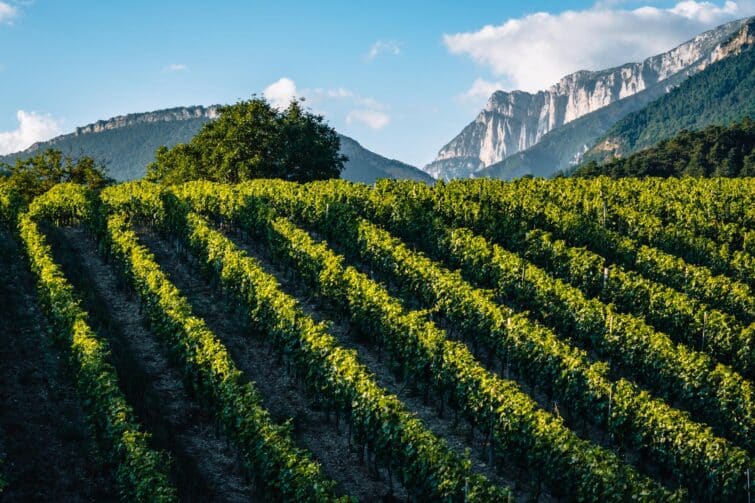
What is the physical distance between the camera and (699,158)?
8744 cm

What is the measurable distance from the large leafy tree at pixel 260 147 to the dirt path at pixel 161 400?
2864 cm

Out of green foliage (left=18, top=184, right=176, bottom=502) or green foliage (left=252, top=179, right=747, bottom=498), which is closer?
green foliage (left=18, top=184, right=176, bottom=502)

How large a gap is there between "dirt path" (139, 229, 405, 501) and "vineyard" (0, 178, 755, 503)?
0.09 m

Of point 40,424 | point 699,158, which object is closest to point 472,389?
point 40,424

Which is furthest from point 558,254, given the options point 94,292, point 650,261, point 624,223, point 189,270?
point 94,292

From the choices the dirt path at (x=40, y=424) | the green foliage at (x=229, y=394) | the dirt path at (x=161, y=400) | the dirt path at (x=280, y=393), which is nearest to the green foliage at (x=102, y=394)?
the dirt path at (x=40, y=424)

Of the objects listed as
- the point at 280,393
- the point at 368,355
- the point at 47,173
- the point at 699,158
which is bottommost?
the point at 280,393

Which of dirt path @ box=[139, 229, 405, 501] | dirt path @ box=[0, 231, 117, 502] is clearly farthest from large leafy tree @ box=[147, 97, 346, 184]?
dirt path @ box=[0, 231, 117, 502]

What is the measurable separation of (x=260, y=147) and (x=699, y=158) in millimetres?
55725

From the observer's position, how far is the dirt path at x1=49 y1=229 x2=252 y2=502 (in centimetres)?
1780

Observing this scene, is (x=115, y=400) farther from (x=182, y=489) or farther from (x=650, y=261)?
(x=650, y=261)

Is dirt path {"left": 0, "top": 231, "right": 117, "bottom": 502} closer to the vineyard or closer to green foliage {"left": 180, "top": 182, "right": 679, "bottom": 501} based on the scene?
the vineyard

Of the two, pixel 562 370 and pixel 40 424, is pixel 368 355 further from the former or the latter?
pixel 40 424

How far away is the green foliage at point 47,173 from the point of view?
210ft
